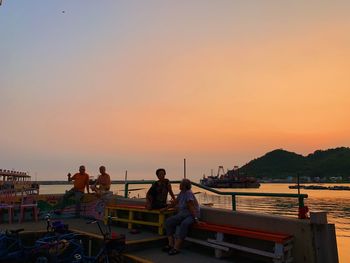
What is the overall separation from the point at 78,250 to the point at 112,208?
10.8ft

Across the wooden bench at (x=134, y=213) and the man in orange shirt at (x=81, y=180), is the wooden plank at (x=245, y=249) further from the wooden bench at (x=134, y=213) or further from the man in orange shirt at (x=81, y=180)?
the man in orange shirt at (x=81, y=180)

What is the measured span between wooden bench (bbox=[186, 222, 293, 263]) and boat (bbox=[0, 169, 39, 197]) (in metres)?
13.8

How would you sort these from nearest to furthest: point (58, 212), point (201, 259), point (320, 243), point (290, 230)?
point (320, 243)
point (290, 230)
point (201, 259)
point (58, 212)

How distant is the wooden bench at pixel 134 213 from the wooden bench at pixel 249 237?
101cm

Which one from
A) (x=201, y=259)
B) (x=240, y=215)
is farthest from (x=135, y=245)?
(x=240, y=215)

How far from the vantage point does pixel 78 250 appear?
293 inches

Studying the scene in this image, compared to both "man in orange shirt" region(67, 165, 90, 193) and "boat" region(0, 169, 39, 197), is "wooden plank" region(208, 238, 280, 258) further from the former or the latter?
"boat" region(0, 169, 39, 197)

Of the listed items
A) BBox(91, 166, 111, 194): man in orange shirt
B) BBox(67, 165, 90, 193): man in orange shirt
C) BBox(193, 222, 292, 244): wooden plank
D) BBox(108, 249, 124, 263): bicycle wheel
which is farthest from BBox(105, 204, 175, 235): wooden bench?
BBox(67, 165, 90, 193): man in orange shirt

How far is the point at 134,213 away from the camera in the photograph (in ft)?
33.2

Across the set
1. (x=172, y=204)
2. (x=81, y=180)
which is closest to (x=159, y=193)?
(x=172, y=204)

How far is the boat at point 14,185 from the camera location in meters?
25.3

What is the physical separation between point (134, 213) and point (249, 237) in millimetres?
3996

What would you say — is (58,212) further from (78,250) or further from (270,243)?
(270,243)

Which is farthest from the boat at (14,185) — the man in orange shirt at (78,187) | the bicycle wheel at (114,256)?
the bicycle wheel at (114,256)
